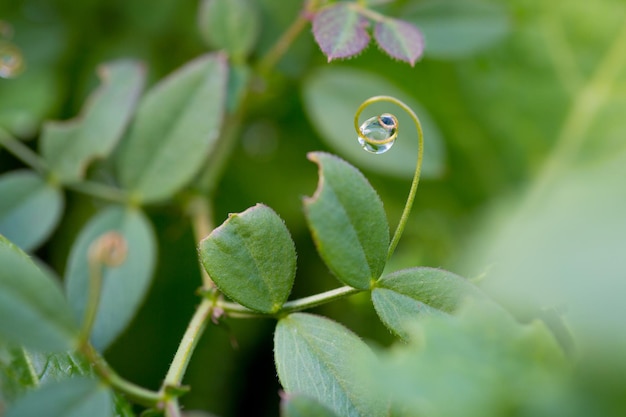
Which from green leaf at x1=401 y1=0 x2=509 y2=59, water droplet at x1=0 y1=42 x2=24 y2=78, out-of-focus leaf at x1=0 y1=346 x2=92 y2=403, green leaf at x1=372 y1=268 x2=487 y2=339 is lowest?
out-of-focus leaf at x1=0 y1=346 x2=92 y2=403

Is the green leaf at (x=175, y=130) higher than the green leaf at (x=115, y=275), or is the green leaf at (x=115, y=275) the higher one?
the green leaf at (x=175, y=130)

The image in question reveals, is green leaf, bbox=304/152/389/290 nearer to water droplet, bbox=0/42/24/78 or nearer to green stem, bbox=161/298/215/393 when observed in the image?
green stem, bbox=161/298/215/393

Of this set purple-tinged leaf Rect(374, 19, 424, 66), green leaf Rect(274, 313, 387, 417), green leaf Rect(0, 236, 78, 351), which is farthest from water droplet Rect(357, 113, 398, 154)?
green leaf Rect(0, 236, 78, 351)

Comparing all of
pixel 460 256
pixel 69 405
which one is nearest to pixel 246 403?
pixel 460 256

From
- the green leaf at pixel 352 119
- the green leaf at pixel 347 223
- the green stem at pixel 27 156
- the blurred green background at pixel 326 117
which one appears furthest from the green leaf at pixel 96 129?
the green leaf at pixel 347 223

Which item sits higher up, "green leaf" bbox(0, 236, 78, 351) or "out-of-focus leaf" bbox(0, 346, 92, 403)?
"green leaf" bbox(0, 236, 78, 351)

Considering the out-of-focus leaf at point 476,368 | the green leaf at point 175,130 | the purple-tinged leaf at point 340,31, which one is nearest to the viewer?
the out-of-focus leaf at point 476,368

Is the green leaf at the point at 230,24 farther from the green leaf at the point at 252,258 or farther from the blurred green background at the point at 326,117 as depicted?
the green leaf at the point at 252,258
